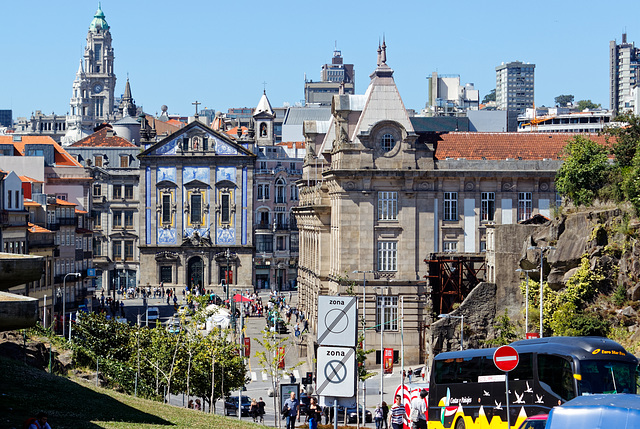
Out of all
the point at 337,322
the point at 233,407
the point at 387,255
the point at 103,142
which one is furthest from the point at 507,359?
the point at 103,142

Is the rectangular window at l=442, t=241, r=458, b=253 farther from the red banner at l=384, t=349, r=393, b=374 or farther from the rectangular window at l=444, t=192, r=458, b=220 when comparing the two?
the red banner at l=384, t=349, r=393, b=374

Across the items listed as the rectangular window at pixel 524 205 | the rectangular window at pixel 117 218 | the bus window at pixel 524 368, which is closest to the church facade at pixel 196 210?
the rectangular window at pixel 117 218

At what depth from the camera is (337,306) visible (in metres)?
23.9

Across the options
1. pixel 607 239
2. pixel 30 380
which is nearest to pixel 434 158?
pixel 607 239

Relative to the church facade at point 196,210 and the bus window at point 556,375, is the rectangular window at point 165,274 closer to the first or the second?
the church facade at point 196,210

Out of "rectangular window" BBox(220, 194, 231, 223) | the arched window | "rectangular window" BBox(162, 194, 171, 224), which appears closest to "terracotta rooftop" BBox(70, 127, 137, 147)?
"rectangular window" BBox(162, 194, 171, 224)

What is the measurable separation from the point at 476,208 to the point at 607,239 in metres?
17.3

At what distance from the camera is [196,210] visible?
123m

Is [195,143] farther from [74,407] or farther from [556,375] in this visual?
[556,375]

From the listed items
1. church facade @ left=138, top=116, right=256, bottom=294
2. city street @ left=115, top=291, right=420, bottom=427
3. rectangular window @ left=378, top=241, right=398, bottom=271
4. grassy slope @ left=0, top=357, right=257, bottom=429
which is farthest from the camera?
church facade @ left=138, top=116, right=256, bottom=294

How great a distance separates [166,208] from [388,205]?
55188 millimetres

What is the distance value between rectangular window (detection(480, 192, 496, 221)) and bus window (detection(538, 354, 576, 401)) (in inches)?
1588

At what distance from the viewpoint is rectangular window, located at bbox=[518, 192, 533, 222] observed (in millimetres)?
72875

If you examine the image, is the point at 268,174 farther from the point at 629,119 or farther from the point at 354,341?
the point at 354,341
